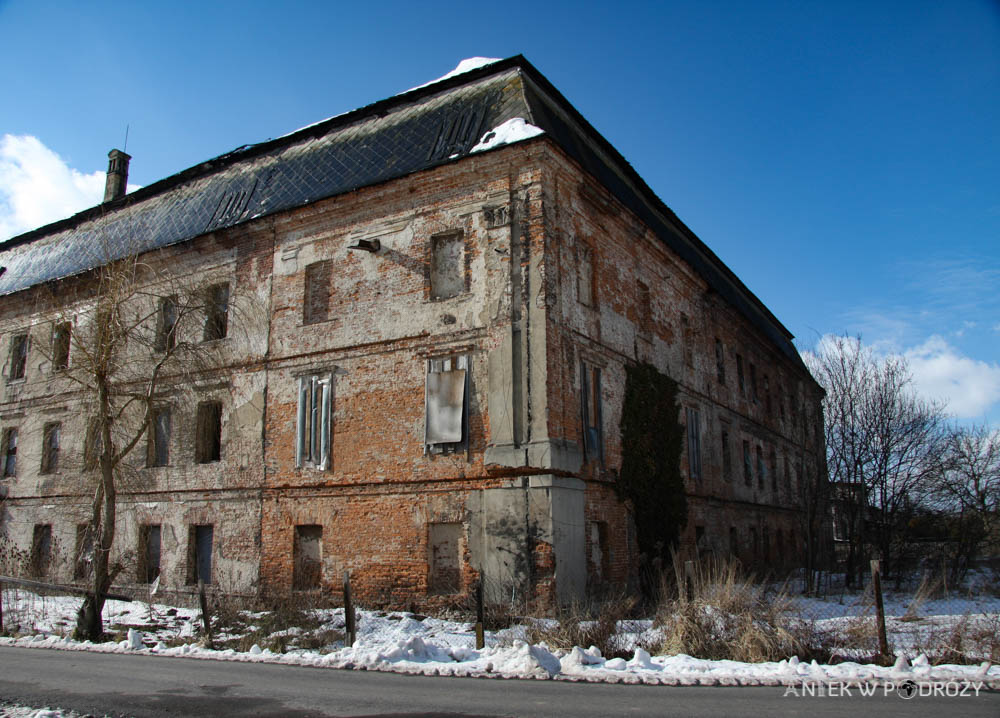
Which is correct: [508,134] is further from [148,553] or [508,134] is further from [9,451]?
[9,451]

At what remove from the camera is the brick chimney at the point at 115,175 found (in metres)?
26.0

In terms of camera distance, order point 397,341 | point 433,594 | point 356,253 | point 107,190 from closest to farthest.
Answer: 1. point 433,594
2. point 397,341
3. point 356,253
4. point 107,190

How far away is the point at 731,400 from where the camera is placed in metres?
23.3

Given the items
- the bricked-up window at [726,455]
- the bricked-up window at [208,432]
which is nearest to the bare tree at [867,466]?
the bricked-up window at [726,455]

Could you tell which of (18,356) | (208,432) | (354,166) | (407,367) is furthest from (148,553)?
(354,166)

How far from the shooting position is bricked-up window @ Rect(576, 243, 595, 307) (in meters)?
15.5

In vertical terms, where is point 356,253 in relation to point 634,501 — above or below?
above

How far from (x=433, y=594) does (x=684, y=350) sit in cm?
1001

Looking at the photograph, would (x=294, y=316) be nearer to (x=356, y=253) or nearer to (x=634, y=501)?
(x=356, y=253)

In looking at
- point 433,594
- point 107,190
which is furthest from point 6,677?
point 107,190

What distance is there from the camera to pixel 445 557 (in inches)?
544

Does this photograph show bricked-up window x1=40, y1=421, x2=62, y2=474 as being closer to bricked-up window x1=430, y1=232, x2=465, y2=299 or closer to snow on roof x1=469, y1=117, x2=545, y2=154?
bricked-up window x1=430, y1=232, x2=465, y2=299

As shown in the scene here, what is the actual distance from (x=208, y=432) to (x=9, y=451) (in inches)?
330

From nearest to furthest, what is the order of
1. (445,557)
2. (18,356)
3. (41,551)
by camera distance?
1. (445,557)
2. (41,551)
3. (18,356)
